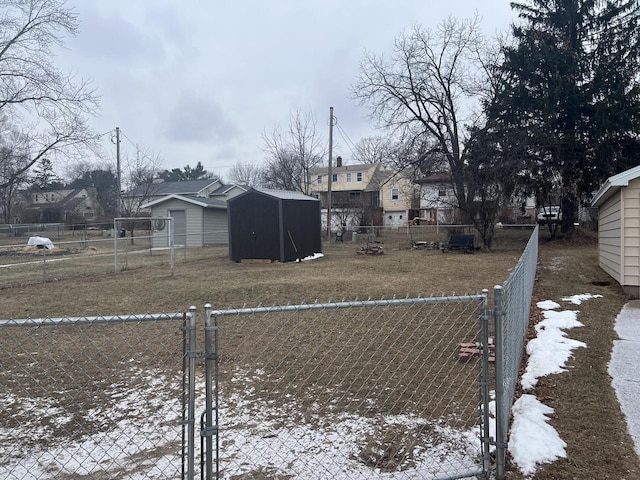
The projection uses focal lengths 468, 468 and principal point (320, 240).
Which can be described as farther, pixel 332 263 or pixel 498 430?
pixel 332 263

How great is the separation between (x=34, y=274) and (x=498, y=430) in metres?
14.8

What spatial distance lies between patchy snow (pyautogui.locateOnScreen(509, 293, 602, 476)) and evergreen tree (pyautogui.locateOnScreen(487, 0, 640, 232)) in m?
16.7

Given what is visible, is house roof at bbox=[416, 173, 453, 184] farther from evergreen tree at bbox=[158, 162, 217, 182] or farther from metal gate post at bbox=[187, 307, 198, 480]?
evergreen tree at bbox=[158, 162, 217, 182]

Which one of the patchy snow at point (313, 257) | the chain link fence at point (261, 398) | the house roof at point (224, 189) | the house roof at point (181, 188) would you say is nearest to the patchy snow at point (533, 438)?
the chain link fence at point (261, 398)

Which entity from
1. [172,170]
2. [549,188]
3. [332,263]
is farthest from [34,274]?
[172,170]

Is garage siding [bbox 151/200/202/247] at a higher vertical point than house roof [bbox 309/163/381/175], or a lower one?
lower

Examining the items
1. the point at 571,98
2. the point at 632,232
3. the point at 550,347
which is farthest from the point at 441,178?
the point at 550,347

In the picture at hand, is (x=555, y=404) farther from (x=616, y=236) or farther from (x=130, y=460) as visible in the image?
(x=616, y=236)

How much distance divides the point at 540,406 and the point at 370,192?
42.9m

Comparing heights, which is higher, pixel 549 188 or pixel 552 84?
pixel 552 84

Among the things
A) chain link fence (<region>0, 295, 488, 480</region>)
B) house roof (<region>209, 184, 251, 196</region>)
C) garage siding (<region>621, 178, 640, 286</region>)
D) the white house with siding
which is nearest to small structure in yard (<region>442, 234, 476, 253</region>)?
the white house with siding

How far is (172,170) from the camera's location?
2729 inches

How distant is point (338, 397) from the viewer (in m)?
4.06

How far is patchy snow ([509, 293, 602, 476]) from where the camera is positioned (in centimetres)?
301
